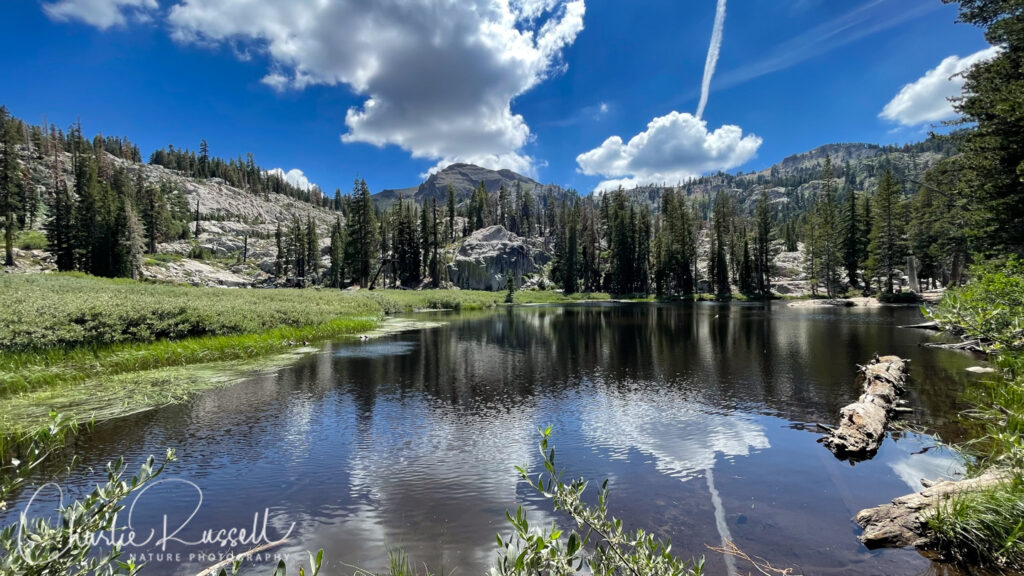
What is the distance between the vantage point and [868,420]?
10.8 m

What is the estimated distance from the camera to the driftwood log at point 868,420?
10.0 meters

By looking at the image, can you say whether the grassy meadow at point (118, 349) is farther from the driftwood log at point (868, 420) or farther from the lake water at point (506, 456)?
the driftwood log at point (868, 420)

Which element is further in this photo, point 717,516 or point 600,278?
point 600,278

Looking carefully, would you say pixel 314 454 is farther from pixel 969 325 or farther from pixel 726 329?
pixel 726 329

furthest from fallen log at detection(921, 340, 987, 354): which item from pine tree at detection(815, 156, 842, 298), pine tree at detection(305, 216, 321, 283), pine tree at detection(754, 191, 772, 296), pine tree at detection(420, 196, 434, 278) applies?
pine tree at detection(305, 216, 321, 283)

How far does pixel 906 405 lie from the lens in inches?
526

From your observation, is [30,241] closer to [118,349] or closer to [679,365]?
[118,349]

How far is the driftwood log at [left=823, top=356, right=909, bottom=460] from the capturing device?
10.0m

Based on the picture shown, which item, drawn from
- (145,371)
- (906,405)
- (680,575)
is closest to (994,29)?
(906,405)

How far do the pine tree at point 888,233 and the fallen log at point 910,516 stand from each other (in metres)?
77.5

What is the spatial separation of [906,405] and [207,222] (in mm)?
195101

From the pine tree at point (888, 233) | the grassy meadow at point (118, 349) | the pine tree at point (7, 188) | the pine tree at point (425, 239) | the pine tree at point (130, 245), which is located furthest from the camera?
the pine tree at point (425, 239)


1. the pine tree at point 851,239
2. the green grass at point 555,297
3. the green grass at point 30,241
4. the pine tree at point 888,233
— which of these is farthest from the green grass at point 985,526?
the green grass at point 30,241

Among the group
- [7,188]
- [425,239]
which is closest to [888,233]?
[425,239]
